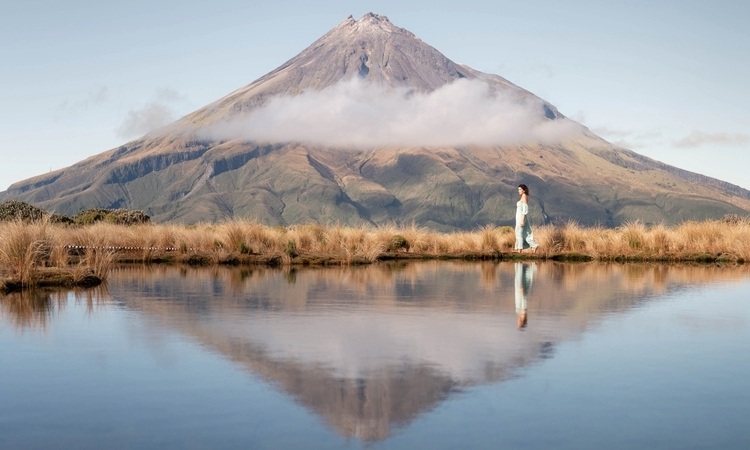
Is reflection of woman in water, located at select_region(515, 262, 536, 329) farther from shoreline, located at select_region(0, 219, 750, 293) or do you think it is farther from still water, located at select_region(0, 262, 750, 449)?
shoreline, located at select_region(0, 219, 750, 293)

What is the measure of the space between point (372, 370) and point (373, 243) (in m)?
18.3

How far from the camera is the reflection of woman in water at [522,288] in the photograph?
38.7 ft

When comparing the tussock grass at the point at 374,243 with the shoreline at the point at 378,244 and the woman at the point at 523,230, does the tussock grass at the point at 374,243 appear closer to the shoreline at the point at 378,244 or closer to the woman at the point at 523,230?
the shoreline at the point at 378,244

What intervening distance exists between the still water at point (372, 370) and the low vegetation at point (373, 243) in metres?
8.93

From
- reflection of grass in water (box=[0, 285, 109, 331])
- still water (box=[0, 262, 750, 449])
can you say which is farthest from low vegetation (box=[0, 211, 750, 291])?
still water (box=[0, 262, 750, 449])

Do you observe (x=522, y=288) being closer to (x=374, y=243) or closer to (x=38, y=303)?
(x=38, y=303)

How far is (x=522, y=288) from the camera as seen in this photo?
644 inches

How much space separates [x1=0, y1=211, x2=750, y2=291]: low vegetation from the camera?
24156mm

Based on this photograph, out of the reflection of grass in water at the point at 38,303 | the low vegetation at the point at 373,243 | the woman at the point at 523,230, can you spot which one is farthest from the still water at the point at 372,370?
the low vegetation at the point at 373,243

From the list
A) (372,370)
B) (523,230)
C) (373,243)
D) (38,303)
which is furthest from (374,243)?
(372,370)

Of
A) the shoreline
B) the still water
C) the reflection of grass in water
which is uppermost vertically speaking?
the shoreline

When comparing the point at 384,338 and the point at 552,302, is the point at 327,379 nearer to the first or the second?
the point at 384,338

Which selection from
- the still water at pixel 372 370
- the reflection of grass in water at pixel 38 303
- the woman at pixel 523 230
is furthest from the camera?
the woman at pixel 523 230

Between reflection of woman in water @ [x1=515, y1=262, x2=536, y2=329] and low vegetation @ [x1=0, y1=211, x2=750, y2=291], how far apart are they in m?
3.82
